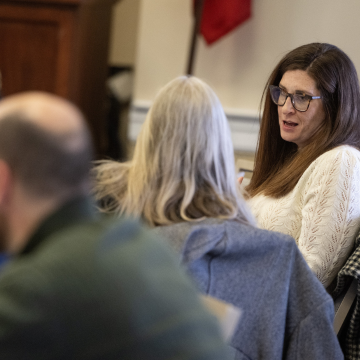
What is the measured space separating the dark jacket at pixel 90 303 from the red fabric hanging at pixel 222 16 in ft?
7.09

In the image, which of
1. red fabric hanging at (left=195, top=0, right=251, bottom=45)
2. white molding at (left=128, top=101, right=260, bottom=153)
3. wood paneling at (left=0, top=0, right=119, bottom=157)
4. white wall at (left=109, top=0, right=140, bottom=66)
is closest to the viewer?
wood paneling at (left=0, top=0, right=119, bottom=157)

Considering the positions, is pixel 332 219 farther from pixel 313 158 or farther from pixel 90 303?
pixel 90 303

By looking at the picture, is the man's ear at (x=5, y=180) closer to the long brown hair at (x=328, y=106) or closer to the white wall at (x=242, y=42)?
the long brown hair at (x=328, y=106)

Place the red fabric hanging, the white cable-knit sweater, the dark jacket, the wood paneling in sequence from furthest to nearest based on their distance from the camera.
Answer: the red fabric hanging < the wood paneling < the white cable-knit sweater < the dark jacket

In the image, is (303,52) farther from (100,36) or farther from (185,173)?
(100,36)

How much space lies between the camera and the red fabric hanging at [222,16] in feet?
8.60

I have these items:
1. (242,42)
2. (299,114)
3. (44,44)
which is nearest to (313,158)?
(299,114)

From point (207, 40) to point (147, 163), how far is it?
1.79 meters

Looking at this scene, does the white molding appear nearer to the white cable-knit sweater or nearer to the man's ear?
the white cable-knit sweater

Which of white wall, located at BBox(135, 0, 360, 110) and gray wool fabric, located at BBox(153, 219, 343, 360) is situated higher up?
white wall, located at BBox(135, 0, 360, 110)

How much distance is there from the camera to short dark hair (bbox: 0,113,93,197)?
25.7 inches

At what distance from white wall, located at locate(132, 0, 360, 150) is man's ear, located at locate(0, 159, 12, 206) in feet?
7.14

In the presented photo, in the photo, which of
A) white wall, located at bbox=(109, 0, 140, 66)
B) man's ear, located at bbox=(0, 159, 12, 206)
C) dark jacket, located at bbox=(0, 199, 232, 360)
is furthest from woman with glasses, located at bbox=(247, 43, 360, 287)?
white wall, located at bbox=(109, 0, 140, 66)

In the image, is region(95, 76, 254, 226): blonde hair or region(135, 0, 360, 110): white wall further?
region(135, 0, 360, 110): white wall
